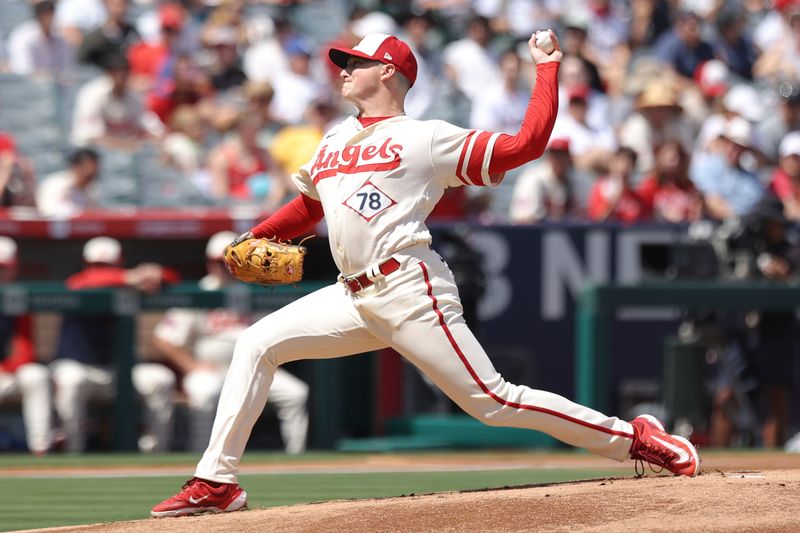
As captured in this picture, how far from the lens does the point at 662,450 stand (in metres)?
5.38

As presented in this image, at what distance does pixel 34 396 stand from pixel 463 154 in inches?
188

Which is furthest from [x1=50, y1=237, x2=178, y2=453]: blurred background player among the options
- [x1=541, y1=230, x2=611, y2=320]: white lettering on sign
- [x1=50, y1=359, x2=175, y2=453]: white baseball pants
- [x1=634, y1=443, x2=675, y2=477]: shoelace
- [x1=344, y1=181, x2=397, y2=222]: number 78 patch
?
[x1=634, y1=443, x2=675, y2=477]: shoelace

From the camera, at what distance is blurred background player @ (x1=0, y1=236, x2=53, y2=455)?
895 cm

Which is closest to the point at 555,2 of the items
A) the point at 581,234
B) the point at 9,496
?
the point at 581,234

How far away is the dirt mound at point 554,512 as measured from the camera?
453 centimetres

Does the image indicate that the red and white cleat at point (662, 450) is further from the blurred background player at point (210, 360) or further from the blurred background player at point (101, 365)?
the blurred background player at point (101, 365)

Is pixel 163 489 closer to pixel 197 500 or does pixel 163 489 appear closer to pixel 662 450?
pixel 197 500

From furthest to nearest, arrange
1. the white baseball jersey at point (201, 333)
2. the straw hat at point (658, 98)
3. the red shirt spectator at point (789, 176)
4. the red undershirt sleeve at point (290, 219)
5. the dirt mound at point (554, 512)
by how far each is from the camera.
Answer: the straw hat at point (658, 98) → the red shirt spectator at point (789, 176) → the white baseball jersey at point (201, 333) → the red undershirt sleeve at point (290, 219) → the dirt mound at point (554, 512)

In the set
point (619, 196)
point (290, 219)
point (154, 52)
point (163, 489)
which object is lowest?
point (163, 489)

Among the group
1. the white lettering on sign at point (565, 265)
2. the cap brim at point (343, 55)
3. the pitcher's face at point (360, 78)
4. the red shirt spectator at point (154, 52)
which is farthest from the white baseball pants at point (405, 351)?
the red shirt spectator at point (154, 52)

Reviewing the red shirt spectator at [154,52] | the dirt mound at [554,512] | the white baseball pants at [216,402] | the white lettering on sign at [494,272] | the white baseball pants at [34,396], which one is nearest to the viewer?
the dirt mound at [554,512]

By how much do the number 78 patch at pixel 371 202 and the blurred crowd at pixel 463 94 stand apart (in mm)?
4905

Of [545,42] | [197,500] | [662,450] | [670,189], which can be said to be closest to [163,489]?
[197,500]

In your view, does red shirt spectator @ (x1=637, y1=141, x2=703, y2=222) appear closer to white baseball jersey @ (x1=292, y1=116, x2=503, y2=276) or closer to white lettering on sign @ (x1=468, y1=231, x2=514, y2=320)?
white lettering on sign @ (x1=468, y1=231, x2=514, y2=320)
